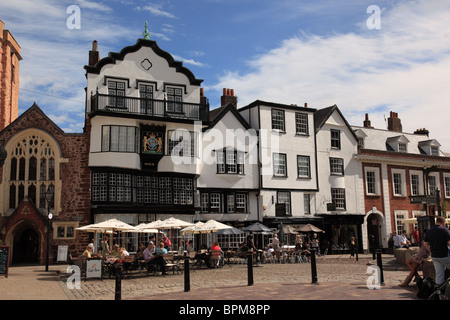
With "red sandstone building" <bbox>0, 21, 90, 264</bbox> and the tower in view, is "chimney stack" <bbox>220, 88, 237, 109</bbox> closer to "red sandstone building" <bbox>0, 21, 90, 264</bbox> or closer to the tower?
"red sandstone building" <bbox>0, 21, 90, 264</bbox>

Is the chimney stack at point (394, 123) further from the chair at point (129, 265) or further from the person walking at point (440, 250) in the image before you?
the person walking at point (440, 250)

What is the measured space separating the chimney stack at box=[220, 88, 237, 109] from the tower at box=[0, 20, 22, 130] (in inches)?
668

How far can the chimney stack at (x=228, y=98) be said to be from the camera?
36344mm

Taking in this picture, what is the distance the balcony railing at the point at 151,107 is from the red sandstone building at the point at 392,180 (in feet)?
48.5

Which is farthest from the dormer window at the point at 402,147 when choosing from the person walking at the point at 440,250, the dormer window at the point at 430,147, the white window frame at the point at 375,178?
the person walking at the point at 440,250

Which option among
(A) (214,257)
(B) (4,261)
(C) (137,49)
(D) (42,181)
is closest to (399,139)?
(C) (137,49)

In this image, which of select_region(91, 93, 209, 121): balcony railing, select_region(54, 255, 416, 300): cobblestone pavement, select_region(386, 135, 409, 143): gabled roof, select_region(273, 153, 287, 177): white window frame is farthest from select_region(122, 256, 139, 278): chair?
select_region(386, 135, 409, 143): gabled roof

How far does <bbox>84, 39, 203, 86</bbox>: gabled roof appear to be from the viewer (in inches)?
1173

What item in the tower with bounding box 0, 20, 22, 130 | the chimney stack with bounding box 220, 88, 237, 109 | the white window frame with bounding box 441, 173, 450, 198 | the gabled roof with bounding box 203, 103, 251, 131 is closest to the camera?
the gabled roof with bounding box 203, 103, 251, 131

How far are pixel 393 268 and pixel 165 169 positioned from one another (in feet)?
51.0

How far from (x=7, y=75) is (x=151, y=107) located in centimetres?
1493

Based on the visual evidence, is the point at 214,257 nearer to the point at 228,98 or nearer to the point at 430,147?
the point at 228,98

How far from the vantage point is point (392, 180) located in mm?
39812
